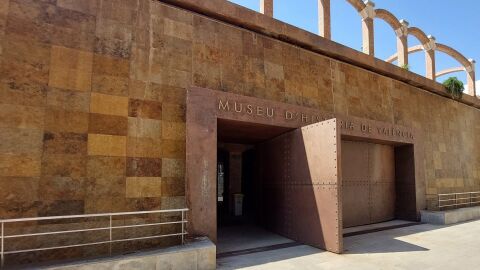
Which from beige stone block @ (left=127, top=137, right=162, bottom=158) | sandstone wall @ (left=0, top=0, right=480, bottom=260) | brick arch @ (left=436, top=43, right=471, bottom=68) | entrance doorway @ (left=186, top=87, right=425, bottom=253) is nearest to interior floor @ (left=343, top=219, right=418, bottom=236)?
entrance doorway @ (left=186, top=87, right=425, bottom=253)

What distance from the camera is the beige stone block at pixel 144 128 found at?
276 inches

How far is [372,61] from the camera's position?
39.5 ft

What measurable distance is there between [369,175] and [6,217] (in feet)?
35.4

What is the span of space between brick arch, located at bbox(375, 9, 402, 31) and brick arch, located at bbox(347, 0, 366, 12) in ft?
2.92

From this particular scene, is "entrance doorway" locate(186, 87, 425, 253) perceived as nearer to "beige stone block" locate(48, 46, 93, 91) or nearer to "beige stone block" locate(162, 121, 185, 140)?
"beige stone block" locate(162, 121, 185, 140)

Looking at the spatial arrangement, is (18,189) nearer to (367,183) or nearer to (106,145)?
(106,145)

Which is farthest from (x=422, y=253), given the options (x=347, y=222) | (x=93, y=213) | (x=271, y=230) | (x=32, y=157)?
(x=32, y=157)

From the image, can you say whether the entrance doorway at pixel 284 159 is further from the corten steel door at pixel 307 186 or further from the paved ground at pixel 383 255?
the paved ground at pixel 383 255

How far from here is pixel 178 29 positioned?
7902 mm

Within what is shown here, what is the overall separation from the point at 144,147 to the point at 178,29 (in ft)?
Result: 10.2

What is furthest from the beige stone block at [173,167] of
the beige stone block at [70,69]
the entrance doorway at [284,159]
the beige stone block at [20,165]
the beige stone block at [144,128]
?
the beige stone block at [20,165]

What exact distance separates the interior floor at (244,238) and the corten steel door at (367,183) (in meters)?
2.97

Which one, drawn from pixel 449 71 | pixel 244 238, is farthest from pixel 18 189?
pixel 449 71

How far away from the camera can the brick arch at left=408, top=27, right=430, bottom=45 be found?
15.4 m
